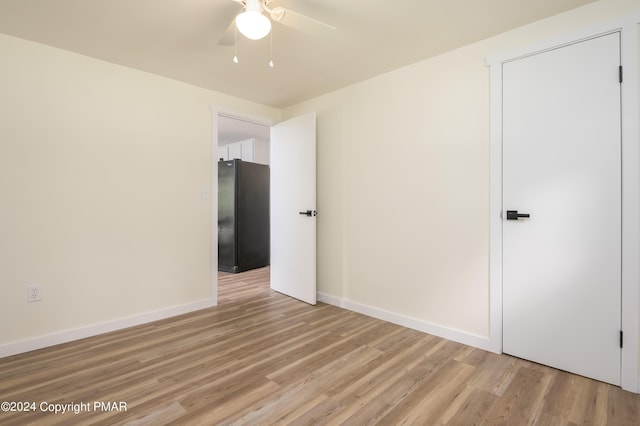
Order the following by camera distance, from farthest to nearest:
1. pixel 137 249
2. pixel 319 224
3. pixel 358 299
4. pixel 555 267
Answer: pixel 319 224, pixel 358 299, pixel 137 249, pixel 555 267

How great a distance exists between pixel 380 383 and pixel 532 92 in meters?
2.13

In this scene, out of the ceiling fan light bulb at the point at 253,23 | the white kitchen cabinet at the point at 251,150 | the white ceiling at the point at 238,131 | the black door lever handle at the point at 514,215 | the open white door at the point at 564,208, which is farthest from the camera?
the white kitchen cabinet at the point at 251,150

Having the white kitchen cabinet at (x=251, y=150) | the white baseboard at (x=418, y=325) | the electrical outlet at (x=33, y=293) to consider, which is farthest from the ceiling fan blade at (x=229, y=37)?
the white kitchen cabinet at (x=251, y=150)

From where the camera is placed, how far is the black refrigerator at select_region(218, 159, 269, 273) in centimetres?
502

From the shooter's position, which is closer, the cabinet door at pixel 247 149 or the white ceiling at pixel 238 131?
the white ceiling at pixel 238 131

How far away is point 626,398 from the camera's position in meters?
1.71

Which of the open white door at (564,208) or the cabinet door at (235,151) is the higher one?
the cabinet door at (235,151)

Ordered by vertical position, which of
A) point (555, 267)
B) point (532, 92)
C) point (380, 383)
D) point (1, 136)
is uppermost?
point (532, 92)

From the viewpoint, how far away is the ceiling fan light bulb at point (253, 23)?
60.0 inches

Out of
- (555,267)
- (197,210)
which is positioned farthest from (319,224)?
(555,267)

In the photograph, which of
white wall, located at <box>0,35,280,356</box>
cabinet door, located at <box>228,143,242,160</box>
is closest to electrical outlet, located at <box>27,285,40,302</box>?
white wall, located at <box>0,35,280,356</box>

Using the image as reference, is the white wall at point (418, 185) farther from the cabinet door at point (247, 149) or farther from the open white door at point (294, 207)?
the cabinet door at point (247, 149)

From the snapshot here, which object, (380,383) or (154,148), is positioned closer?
(380,383)

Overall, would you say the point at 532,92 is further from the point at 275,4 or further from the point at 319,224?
the point at 319,224
